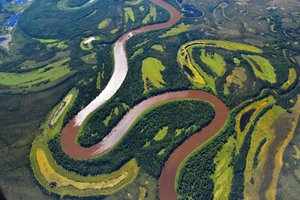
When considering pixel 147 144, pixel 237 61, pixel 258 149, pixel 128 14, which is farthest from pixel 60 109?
pixel 128 14

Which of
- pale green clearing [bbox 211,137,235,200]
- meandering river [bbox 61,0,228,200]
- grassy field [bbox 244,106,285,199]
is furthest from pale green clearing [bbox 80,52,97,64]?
grassy field [bbox 244,106,285,199]

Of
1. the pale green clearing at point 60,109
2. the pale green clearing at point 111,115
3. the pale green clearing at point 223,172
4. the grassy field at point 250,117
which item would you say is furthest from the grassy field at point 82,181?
the grassy field at point 250,117

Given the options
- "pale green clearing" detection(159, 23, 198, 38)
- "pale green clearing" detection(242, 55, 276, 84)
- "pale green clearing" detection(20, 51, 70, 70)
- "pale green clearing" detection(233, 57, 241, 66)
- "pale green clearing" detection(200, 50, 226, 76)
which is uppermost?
"pale green clearing" detection(159, 23, 198, 38)

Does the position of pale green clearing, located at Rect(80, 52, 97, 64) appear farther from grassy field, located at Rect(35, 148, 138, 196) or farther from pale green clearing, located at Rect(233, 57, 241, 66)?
pale green clearing, located at Rect(233, 57, 241, 66)

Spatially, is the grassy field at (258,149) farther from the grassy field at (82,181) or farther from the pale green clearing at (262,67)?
the grassy field at (82,181)

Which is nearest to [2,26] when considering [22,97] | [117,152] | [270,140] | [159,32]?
[22,97]
